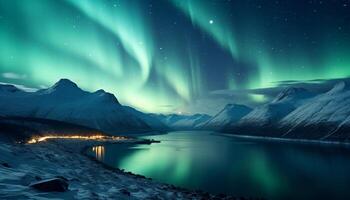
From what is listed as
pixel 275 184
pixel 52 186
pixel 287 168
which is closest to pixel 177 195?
pixel 52 186

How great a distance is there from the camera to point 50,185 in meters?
24.9

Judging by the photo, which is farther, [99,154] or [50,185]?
[99,154]

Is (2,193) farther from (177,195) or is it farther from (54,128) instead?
(54,128)

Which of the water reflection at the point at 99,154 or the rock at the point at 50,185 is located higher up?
the water reflection at the point at 99,154

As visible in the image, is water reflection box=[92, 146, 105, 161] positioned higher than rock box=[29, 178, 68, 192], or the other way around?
water reflection box=[92, 146, 105, 161]

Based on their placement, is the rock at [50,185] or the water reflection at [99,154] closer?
the rock at [50,185]

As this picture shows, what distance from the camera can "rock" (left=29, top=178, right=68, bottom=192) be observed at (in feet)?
80.0

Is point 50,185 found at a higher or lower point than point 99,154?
lower

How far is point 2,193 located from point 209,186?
127 feet

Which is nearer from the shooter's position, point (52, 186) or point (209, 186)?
point (52, 186)

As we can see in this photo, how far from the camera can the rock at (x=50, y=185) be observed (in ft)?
80.0

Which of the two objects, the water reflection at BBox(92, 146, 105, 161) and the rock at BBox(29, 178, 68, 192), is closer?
the rock at BBox(29, 178, 68, 192)

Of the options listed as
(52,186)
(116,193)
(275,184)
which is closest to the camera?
(52,186)

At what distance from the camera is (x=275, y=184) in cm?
5891
